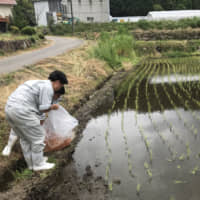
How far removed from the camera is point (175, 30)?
61.4 feet

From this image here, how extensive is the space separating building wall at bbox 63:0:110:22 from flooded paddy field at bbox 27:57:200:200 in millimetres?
29220

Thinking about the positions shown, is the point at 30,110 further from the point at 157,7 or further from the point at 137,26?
the point at 157,7

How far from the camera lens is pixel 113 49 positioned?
10656mm

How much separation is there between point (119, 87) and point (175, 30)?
44.8 feet

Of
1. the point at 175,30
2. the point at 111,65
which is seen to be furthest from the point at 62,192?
the point at 175,30

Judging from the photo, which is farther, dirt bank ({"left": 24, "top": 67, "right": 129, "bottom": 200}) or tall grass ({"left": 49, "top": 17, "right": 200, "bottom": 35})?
tall grass ({"left": 49, "top": 17, "right": 200, "bottom": 35})

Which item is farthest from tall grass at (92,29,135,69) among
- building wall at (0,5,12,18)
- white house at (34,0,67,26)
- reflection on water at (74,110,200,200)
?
white house at (34,0,67,26)

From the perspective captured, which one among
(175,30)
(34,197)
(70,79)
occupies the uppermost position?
(175,30)

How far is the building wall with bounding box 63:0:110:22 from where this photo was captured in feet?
107

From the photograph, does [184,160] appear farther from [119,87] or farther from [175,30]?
[175,30]

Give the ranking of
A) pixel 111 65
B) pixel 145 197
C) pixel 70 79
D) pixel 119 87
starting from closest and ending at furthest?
pixel 145 197, pixel 70 79, pixel 119 87, pixel 111 65

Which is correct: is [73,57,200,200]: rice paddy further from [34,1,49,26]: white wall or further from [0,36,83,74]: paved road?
[34,1,49,26]: white wall

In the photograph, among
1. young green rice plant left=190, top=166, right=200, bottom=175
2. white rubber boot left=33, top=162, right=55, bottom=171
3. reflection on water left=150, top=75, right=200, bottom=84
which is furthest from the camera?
reflection on water left=150, top=75, right=200, bottom=84

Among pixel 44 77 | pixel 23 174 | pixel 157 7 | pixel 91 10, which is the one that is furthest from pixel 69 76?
pixel 157 7
